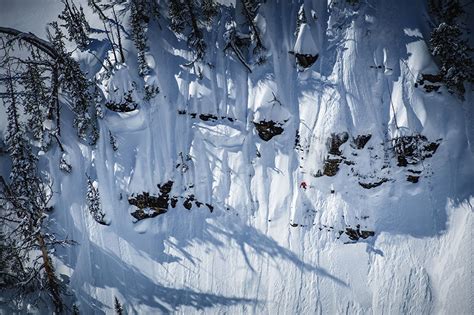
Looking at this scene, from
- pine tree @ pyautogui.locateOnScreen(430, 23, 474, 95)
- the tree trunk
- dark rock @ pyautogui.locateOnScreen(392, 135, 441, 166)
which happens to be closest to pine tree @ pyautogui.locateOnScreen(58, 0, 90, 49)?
the tree trunk

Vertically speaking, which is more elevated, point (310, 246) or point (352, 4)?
point (352, 4)

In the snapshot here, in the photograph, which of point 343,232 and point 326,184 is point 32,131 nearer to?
point 326,184

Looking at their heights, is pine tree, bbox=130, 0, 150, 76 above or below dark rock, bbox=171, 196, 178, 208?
above

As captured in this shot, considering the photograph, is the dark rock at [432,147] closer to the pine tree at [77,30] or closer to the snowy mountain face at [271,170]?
the snowy mountain face at [271,170]

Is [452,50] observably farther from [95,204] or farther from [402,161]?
[95,204]

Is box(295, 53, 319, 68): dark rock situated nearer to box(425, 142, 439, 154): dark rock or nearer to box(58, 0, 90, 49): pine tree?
box(425, 142, 439, 154): dark rock

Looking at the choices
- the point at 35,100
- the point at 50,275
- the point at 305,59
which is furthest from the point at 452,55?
the point at 35,100

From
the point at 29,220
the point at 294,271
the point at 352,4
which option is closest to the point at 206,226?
the point at 294,271
